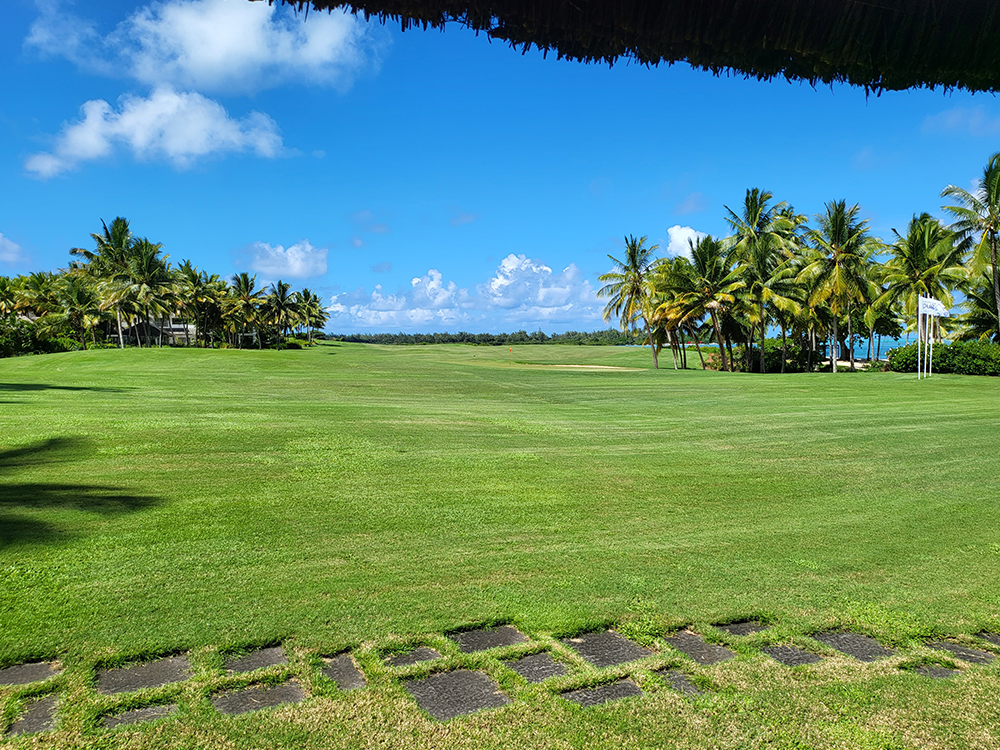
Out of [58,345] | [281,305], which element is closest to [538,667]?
[58,345]

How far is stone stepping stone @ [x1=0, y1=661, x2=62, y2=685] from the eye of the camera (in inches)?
121

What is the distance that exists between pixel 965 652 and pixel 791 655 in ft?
3.30

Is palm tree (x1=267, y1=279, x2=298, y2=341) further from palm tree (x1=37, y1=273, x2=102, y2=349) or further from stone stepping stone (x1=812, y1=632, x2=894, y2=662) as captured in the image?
stone stepping stone (x1=812, y1=632, x2=894, y2=662)

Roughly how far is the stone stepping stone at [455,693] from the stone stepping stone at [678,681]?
83cm

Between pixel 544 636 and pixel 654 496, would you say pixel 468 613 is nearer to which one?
pixel 544 636

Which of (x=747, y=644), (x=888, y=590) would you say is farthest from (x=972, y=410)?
(x=747, y=644)

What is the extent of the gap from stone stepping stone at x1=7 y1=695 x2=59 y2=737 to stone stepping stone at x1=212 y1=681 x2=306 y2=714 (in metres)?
0.64

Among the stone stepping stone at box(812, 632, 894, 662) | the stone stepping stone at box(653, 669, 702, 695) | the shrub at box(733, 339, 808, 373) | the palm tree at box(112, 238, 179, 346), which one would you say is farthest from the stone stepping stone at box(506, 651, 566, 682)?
the palm tree at box(112, 238, 179, 346)

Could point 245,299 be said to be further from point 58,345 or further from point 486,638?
point 486,638

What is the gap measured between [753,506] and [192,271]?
3010 inches

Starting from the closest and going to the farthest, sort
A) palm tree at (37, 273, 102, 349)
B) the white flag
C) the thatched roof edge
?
the thatched roof edge → the white flag → palm tree at (37, 273, 102, 349)

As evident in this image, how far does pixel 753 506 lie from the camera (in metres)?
6.66

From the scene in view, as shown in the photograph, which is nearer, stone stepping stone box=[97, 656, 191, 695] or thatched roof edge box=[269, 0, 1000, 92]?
thatched roof edge box=[269, 0, 1000, 92]

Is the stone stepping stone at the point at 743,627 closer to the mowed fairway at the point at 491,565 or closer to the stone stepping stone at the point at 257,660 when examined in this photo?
the mowed fairway at the point at 491,565
